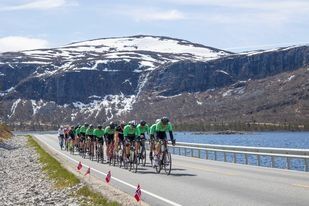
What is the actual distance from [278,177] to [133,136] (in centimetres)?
714

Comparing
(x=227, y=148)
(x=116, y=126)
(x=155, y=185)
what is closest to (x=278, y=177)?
(x=155, y=185)

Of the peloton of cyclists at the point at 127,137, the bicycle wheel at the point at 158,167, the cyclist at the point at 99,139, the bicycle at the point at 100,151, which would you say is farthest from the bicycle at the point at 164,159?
the cyclist at the point at 99,139

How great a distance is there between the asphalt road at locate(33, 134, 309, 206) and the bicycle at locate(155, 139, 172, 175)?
0.40m

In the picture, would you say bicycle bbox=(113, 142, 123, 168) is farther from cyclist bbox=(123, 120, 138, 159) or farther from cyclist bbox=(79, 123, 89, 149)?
cyclist bbox=(79, 123, 89, 149)

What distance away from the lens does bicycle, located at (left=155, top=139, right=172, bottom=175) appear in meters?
22.5

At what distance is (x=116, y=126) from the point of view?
28.6 metres

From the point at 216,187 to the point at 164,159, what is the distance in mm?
5603

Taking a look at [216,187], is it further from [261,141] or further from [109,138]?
[261,141]

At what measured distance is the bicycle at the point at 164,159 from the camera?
22.5 meters

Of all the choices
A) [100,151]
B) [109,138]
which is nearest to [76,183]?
[109,138]

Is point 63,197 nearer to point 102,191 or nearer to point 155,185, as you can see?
point 102,191

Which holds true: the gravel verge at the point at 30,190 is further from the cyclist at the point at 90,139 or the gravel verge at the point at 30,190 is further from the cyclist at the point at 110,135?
the cyclist at the point at 90,139

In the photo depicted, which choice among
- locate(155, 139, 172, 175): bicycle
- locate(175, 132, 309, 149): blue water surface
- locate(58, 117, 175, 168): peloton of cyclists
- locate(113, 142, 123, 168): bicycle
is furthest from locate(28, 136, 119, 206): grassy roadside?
locate(175, 132, 309, 149): blue water surface

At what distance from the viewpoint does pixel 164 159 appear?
2311 cm
